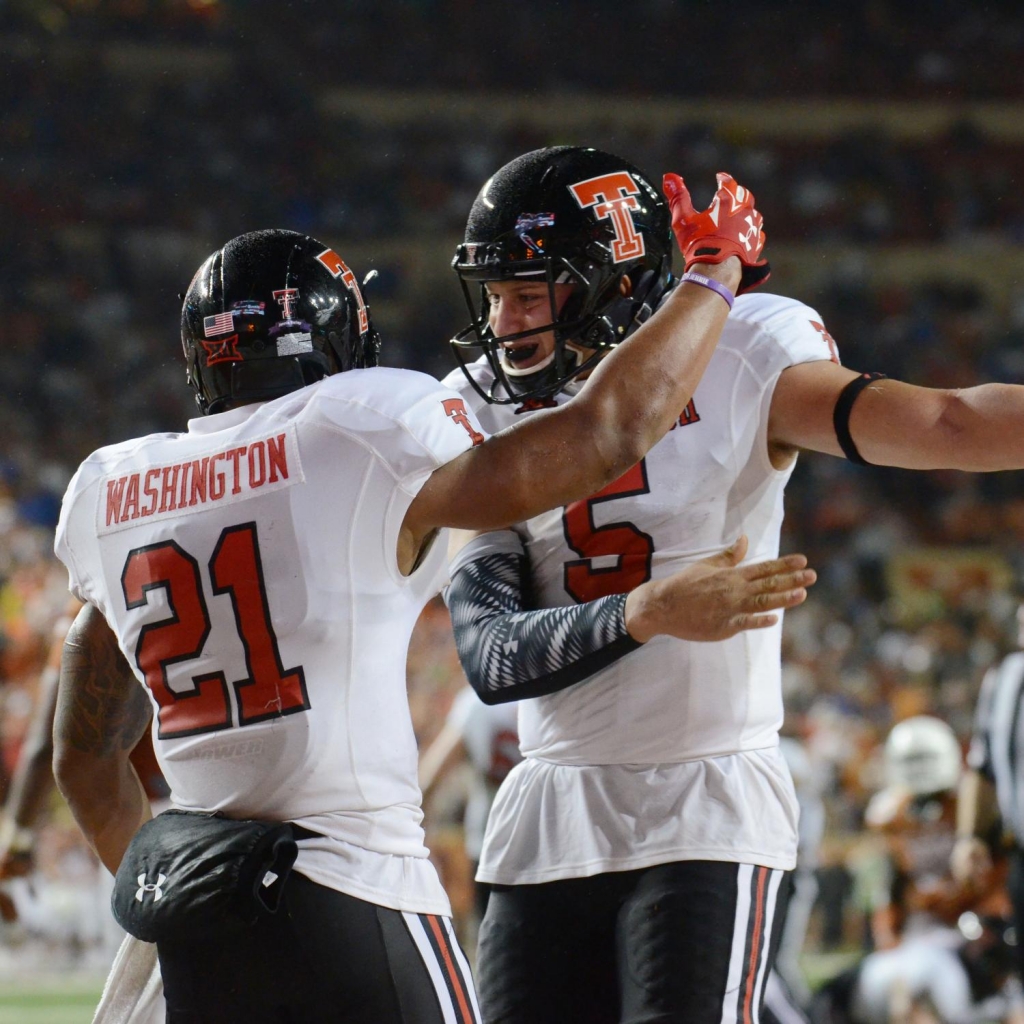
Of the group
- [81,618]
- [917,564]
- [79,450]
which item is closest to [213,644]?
[81,618]

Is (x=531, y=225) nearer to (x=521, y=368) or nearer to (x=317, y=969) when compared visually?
(x=521, y=368)

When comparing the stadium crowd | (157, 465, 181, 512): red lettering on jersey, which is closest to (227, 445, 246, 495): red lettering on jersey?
(157, 465, 181, 512): red lettering on jersey

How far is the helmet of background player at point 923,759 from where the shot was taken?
7125 mm

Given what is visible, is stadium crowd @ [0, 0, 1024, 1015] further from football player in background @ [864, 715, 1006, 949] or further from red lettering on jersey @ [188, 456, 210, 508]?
red lettering on jersey @ [188, 456, 210, 508]

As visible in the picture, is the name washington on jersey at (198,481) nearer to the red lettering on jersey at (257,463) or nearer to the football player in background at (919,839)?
the red lettering on jersey at (257,463)

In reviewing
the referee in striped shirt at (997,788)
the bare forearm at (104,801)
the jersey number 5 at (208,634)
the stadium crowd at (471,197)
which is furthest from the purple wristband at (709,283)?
the stadium crowd at (471,197)

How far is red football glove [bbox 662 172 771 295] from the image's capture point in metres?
2.74

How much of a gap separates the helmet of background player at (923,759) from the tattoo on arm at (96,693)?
4960mm

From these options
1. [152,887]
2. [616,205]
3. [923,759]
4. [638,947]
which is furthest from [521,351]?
[923,759]

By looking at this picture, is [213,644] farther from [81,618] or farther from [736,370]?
[736,370]

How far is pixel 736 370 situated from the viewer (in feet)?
9.56

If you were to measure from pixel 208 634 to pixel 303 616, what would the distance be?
0.54 ft

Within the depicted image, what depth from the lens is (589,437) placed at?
245cm

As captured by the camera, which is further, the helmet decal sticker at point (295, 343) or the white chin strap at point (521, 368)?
the white chin strap at point (521, 368)
